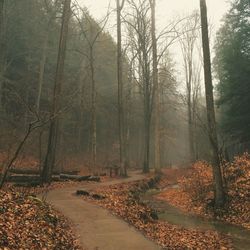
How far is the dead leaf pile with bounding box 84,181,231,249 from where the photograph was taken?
9.20 meters

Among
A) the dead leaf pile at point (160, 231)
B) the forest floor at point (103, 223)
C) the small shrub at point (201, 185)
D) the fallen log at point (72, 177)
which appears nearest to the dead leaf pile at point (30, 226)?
the forest floor at point (103, 223)

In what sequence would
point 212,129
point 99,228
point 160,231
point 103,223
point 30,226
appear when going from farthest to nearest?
1. point 212,129
2. point 160,231
3. point 103,223
4. point 99,228
5. point 30,226

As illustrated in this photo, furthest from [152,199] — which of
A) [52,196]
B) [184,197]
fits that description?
[52,196]

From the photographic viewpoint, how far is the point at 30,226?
7676 mm

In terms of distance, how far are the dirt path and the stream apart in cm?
284

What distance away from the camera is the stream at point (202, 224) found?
1042 cm

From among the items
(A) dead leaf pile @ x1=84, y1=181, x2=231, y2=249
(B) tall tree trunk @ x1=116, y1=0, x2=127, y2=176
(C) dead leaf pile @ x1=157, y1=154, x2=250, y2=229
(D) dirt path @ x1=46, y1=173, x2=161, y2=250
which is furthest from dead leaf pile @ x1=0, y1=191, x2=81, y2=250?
(B) tall tree trunk @ x1=116, y1=0, x2=127, y2=176

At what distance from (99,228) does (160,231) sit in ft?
6.56

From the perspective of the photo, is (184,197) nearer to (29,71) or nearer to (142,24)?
(142,24)

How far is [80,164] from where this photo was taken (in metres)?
29.2

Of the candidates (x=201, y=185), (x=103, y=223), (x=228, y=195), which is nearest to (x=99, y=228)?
(x=103, y=223)

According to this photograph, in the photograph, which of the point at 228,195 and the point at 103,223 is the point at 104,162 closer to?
the point at 228,195

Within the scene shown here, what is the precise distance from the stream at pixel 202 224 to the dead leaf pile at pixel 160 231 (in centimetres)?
44

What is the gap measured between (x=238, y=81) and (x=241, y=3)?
654cm
